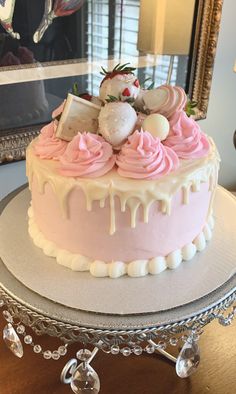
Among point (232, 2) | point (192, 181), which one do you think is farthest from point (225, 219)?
point (232, 2)

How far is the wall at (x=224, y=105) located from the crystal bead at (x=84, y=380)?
0.66 meters

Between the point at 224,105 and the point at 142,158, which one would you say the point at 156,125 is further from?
the point at 224,105

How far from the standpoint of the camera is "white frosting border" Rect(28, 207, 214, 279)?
83 centimetres

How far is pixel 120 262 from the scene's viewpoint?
32.9 inches

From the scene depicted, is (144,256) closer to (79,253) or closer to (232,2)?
(79,253)

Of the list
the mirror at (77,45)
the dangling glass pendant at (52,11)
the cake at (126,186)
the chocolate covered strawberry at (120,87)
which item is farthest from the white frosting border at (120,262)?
the dangling glass pendant at (52,11)

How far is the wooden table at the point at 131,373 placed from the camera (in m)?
0.97

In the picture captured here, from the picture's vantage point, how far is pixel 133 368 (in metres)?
1.03

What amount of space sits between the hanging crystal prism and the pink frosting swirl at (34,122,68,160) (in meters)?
0.43

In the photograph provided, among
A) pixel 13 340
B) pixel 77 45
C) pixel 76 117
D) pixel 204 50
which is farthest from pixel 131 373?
pixel 204 50

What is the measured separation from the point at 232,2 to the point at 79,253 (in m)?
1.11

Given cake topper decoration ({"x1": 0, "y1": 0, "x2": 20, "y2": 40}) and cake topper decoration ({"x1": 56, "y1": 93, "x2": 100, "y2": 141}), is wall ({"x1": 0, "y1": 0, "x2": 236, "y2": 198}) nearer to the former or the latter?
cake topper decoration ({"x1": 0, "y1": 0, "x2": 20, "y2": 40})

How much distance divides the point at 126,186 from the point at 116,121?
12 centimetres

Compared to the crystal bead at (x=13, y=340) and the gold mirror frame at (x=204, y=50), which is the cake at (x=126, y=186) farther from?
the gold mirror frame at (x=204, y=50)
